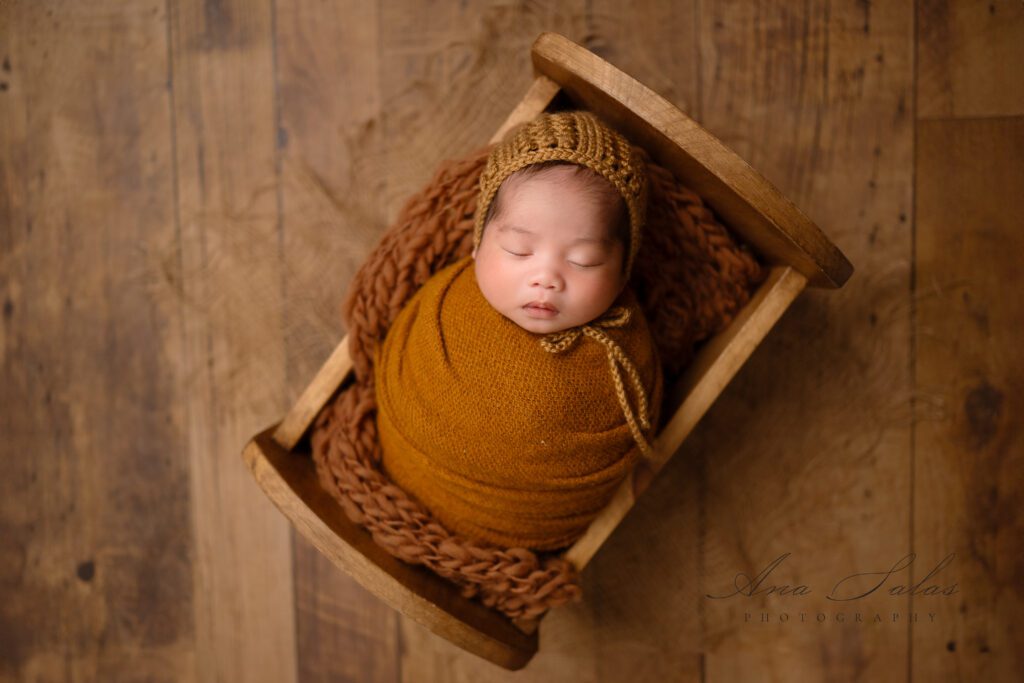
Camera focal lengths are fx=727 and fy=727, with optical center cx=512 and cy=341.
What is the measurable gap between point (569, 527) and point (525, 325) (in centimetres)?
27

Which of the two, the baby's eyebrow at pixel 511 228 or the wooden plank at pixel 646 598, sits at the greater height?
the baby's eyebrow at pixel 511 228

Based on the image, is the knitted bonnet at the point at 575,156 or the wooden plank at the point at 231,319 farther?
the wooden plank at the point at 231,319

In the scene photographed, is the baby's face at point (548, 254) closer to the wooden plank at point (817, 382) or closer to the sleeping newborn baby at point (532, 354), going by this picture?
the sleeping newborn baby at point (532, 354)

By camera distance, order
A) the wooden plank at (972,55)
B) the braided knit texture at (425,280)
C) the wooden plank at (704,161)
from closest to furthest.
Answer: the wooden plank at (704,161), the braided knit texture at (425,280), the wooden plank at (972,55)

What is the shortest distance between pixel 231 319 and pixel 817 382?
3.08 feet

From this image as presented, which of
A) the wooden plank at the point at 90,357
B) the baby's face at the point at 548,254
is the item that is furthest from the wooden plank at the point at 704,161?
the wooden plank at the point at 90,357

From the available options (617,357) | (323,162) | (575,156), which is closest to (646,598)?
(617,357)

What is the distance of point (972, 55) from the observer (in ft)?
3.62

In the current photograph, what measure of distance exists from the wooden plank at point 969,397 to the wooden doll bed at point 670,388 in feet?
1.30

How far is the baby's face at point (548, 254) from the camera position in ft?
2.51

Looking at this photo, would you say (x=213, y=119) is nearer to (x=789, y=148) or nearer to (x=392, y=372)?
(x=392, y=372)

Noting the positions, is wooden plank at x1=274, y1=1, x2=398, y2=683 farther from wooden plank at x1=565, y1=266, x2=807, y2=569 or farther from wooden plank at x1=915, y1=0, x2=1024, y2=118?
wooden plank at x1=915, y1=0, x2=1024, y2=118

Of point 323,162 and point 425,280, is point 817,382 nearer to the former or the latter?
point 425,280

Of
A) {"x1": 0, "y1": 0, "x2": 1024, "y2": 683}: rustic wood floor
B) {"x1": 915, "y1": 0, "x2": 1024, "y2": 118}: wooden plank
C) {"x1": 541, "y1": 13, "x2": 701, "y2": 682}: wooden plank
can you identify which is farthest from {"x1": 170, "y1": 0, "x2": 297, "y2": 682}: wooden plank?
{"x1": 915, "y1": 0, "x2": 1024, "y2": 118}: wooden plank
